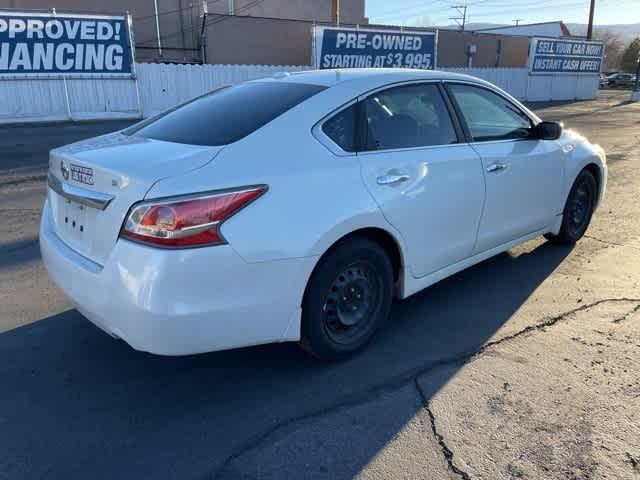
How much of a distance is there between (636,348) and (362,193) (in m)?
2.05

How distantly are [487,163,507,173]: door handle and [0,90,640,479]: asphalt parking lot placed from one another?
0.99 meters

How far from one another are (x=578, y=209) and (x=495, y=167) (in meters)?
1.85

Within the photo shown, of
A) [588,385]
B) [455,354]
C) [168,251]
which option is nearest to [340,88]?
[168,251]

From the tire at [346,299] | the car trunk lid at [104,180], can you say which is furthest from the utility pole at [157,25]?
the tire at [346,299]

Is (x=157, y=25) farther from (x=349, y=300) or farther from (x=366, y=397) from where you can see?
(x=366, y=397)

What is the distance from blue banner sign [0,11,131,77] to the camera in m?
15.6

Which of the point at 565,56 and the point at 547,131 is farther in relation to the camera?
the point at 565,56

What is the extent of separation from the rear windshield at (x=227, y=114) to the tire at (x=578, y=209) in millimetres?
2977

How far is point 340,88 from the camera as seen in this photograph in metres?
3.18

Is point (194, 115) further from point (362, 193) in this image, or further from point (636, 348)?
point (636, 348)

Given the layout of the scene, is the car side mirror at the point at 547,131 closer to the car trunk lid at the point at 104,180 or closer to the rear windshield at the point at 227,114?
the rear windshield at the point at 227,114

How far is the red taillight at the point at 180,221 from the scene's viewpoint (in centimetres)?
237

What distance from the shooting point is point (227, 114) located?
321 centimetres

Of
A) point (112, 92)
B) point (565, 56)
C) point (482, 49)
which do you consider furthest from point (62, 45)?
point (482, 49)
